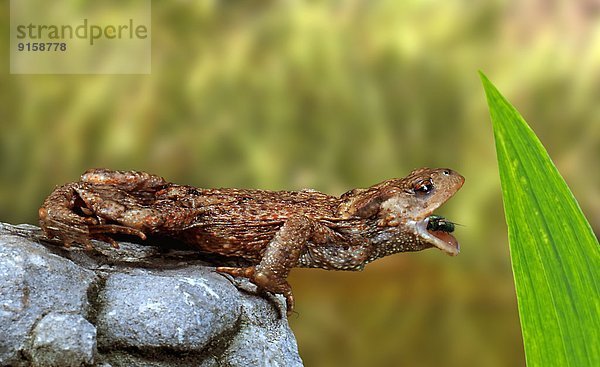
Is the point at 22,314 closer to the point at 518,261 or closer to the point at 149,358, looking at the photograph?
the point at 149,358

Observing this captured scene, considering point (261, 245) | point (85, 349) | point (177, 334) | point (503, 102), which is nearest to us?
point (503, 102)

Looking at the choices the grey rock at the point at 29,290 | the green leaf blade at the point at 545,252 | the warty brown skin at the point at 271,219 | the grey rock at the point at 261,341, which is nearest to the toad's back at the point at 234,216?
the warty brown skin at the point at 271,219

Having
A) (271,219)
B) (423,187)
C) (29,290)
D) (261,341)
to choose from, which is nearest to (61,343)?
(29,290)

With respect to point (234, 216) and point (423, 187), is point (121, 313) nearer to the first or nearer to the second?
point (234, 216)

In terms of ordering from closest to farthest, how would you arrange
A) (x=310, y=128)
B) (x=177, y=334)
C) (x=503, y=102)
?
(x=503, y=102)
(x=177, y=334)
(x=310, y=128)

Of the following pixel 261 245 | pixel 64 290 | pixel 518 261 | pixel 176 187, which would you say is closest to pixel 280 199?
pixel 261 245

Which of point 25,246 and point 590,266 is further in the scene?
point 25,246

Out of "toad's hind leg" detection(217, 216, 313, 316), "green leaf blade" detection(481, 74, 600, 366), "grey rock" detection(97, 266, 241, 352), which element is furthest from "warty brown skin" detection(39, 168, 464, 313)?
"green leaf blade" detection(481, 74, 600, 366)
